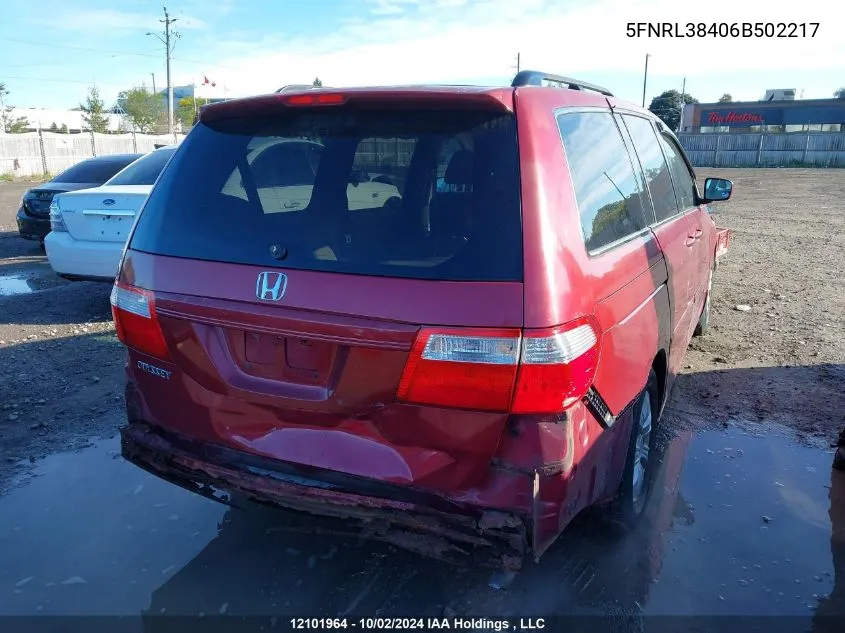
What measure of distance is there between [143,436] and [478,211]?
1599mm

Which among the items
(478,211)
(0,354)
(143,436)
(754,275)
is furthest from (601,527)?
(754,275)

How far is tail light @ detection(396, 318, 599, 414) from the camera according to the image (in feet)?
6.87

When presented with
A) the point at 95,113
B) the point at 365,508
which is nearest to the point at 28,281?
the point at 365,508

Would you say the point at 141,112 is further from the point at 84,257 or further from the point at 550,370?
the point at 550,370

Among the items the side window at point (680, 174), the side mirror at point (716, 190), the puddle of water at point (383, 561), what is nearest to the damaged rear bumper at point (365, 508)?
the puddle of water at point (383, 561)

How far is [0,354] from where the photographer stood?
568cm

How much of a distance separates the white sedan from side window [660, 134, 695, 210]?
477 centimetres

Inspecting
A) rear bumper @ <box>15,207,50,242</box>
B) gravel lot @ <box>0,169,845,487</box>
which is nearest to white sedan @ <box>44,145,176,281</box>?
gravel lot @ <box>0,169,845,487</box>

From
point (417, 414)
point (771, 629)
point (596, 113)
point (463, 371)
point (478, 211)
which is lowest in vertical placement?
point (771, 629)

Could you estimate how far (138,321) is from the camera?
8.73 ft

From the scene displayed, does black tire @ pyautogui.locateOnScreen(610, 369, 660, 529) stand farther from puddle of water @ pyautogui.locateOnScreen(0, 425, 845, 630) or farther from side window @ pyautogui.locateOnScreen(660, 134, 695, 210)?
side window @ pyautogui.locateOnScreen(660, 134, 695, 210)

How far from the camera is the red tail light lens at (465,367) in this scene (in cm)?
209

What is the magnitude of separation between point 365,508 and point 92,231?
572 centimetres

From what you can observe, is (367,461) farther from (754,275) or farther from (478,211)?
(754,275)
